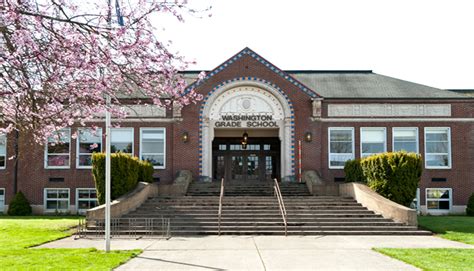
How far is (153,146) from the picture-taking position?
93.5 feet

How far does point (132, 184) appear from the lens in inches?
868

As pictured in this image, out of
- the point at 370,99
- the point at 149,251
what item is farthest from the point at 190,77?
the point at 149,251

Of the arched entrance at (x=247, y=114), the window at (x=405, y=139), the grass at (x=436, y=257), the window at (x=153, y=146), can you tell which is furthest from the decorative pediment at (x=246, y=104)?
the grass at (x=436, y=257)

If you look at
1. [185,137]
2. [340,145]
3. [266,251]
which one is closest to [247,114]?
[185,137]

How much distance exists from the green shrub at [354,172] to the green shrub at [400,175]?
6.37 ft

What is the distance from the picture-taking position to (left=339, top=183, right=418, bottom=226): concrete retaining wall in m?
18.2

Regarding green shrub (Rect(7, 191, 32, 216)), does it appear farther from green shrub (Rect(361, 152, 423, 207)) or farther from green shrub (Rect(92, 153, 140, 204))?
green shrub (Rect(361, 152, 423, 207))

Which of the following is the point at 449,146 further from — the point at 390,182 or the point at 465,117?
the point at 390,182

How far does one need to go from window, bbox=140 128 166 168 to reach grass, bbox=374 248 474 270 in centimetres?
1698

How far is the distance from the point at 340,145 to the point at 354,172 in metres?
4.74

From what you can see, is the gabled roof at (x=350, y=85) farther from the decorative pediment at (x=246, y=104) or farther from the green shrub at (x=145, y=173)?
the green shrub at (x=145, y=173)

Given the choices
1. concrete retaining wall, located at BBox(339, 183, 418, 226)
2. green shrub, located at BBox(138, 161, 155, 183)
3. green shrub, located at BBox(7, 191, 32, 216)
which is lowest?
green shrub, located at BBox(7, 191, 32, 216)

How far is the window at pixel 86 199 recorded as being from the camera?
28.1 metres

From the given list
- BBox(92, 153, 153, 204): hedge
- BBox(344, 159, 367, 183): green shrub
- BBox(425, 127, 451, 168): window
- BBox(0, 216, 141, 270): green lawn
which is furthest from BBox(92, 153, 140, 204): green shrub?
BBox(425, 127, 451, 168): window
